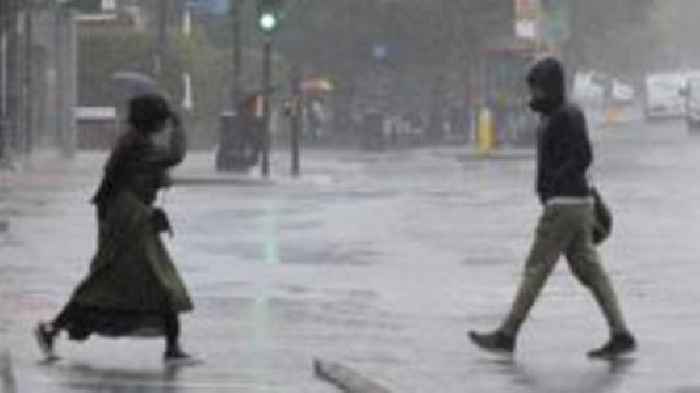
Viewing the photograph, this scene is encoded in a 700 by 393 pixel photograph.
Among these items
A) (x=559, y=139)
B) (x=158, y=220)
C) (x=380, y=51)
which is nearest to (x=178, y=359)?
(x=158, y=220)

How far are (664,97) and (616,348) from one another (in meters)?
79.3

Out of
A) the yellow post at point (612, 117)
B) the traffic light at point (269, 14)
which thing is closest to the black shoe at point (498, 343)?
the traffic light at point (269, 14)

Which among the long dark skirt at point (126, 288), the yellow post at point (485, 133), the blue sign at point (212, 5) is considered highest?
the blue sign at point (212, 5)

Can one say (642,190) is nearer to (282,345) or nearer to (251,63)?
(282,345)

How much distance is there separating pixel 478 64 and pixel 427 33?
262cm

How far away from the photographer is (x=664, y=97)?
304ft

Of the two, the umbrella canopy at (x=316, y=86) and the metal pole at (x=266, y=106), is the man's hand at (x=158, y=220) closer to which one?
the metal pole at (x=266, y=106)

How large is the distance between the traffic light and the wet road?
4173 millimetres

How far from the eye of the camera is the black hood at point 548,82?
46.6 ft

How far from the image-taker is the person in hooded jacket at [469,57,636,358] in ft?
46.7

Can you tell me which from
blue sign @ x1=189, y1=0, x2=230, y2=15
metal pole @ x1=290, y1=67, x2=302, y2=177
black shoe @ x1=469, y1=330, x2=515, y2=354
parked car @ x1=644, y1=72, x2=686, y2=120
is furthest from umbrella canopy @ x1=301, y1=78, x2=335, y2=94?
black shoe @ x1=469, y1=330, x2=515, y2=354

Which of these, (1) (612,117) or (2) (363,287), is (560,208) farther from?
(1) (612,117)

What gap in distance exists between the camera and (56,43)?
1937 inches

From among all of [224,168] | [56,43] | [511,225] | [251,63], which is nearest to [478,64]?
[251,63]
